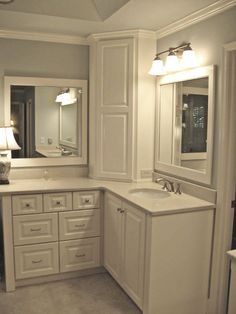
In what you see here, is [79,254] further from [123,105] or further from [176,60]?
[176,60]

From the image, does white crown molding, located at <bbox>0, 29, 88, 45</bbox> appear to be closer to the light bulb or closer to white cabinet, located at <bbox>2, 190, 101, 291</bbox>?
the light bulb

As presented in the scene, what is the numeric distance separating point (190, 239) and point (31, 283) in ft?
5.03

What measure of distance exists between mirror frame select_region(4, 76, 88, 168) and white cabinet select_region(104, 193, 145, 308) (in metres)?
0.72

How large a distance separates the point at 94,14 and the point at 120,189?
1.53 meters

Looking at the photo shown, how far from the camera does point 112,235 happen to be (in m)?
3.02

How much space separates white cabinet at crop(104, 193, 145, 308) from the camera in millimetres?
2555

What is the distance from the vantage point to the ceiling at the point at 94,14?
2516 mm

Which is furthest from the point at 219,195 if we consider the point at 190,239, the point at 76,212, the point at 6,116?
the point at 6,116

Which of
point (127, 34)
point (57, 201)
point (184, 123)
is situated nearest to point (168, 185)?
point (184, 123)

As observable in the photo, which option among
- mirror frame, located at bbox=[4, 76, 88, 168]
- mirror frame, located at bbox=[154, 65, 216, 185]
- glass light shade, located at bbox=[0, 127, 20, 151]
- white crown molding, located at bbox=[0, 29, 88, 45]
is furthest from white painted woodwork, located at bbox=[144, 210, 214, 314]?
white crown molding, located at bbox=[0, 29, 88, 45]

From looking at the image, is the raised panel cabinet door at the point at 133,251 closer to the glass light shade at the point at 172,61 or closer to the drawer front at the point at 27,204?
the drawer front at the point at 27,204

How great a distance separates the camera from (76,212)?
10.2 feet

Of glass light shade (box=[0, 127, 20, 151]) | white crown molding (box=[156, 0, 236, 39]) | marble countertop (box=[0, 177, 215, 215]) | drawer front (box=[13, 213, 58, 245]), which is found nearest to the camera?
white crown molding (box=[156, 0, 236, 39])

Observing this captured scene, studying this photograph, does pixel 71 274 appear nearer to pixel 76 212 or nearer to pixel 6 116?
pixel 76 212
